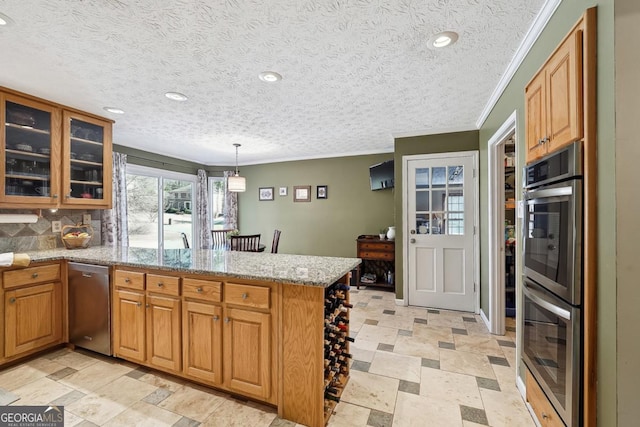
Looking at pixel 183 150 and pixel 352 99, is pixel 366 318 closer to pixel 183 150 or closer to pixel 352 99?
pixel 352 99

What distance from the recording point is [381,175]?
472 centimetres

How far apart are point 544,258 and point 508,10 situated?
1346 mm

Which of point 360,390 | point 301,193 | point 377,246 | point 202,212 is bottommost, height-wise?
point 360,390

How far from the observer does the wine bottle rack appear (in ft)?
5.67

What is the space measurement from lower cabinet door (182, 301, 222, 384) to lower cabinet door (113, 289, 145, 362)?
456mm

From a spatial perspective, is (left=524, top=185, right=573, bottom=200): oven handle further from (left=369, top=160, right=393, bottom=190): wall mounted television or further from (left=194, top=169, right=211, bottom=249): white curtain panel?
(left=194, top=169, right=211, bottom=249): white curtain panel

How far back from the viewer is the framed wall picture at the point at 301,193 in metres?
5.47

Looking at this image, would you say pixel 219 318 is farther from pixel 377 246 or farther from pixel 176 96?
pixel 377 246

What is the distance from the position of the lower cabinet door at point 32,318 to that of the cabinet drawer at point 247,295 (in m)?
1.92

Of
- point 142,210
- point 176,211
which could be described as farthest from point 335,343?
point 176,211

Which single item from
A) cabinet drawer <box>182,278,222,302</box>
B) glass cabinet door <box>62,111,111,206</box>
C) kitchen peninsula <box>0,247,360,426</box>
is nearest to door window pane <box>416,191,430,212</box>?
kitchen peninsula <box>0,247,360,426</box>

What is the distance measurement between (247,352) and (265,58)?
2005 millimetres

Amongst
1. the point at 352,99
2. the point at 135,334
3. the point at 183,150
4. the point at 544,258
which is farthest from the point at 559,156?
the point at 183,150

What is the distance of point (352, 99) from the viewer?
8.77 feet
